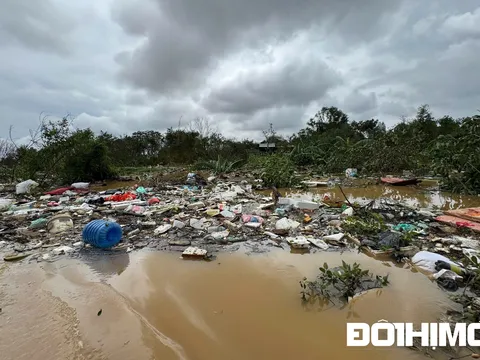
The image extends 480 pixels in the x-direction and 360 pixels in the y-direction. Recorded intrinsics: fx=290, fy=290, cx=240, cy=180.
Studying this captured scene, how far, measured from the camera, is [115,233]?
3.61 meters

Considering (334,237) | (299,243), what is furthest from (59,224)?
(334,237)

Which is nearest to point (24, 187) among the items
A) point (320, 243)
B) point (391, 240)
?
point (320, 243)

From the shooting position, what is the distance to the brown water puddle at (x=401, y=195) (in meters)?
5.84

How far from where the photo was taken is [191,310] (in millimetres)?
2137

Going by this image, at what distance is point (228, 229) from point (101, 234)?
5.30 feet

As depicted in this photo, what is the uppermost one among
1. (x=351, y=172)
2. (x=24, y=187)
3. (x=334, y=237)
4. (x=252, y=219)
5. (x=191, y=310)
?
(x=351, y=172)

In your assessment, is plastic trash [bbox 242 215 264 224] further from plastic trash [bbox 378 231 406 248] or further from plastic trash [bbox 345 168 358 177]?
plastic trash [bbox 345 168 358 177]

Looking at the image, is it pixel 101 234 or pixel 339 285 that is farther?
pixel 101 234

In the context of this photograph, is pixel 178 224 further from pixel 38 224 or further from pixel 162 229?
pixel 38 224

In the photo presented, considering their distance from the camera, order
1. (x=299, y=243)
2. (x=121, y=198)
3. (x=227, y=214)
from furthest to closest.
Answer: (x=121, y=198) → (x=227, y=214) → (x=299, y=243)

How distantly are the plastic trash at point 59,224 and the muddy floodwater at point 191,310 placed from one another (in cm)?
128

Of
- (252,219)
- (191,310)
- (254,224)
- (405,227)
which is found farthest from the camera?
(252,219)

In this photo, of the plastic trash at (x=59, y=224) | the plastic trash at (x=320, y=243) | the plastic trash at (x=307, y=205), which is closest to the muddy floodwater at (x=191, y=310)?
the plastic trash at (x=320, y=243)

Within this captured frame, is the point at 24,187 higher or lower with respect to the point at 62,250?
higher
